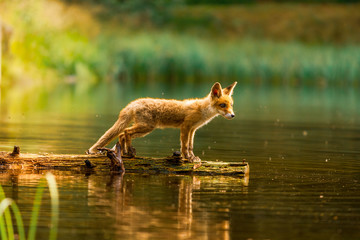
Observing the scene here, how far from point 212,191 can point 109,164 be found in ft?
6.41

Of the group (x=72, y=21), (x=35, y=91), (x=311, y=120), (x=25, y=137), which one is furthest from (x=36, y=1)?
(x=25, y=137)

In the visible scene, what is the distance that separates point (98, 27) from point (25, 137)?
35320 mm

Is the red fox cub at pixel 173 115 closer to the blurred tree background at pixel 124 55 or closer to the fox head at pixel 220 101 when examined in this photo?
the fox head at pixel 220 101

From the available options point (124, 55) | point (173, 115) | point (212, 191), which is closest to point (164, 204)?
point (212, 191)

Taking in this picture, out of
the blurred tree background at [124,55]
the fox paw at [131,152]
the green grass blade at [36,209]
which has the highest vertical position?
the blurred tree background at [124,55]

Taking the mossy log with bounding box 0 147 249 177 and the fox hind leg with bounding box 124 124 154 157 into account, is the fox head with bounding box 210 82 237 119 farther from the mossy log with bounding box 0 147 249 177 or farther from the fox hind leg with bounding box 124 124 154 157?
the fox hind leg with bounding box 124 124 154 157

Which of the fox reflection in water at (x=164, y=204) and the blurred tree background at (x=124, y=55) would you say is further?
the blurred tree background at (x=124, y=55)

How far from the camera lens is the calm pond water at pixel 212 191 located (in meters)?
8.66

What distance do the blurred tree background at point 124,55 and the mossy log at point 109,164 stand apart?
18.6 m

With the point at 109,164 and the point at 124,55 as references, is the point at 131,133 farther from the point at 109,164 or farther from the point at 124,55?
the point at 124,55

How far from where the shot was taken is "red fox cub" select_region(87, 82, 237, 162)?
12711 mm

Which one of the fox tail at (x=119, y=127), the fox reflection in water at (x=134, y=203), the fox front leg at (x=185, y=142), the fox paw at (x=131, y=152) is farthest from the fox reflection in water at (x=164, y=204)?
the fox tail at (x=119, y=127)

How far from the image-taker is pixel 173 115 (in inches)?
508

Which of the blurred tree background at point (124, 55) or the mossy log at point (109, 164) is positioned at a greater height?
the blurred tree background at point (124, 55)
